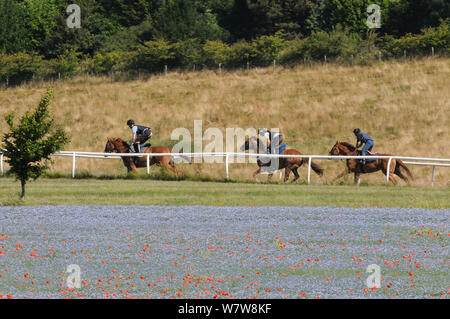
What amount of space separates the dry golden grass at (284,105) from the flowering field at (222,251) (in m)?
16.3

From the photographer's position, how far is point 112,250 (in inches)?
585

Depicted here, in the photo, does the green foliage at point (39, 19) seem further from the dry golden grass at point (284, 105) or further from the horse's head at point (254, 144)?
the horse's head at point (254, 144)

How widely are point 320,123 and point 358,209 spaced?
2744cm

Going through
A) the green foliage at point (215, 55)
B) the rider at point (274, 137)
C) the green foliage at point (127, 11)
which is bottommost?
the rider at point (274, 137)

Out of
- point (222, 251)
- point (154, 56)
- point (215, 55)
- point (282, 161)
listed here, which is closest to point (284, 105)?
point (215, 55)

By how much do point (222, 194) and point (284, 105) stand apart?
97.5 feet

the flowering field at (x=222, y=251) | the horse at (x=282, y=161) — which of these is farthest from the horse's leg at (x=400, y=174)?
the flowering field at (x=222, y=251)

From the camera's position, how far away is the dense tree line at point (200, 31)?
67062 mm

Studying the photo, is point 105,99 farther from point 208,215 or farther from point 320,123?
point 208,215

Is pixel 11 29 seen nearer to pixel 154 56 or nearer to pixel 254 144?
pixel 154 56

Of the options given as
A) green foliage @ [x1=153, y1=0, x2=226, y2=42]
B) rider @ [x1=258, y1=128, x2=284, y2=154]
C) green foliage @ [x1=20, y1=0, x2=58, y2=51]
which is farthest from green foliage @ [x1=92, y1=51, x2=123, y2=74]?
rider @ [x1=258, y1=128, x2=284, y2=154]

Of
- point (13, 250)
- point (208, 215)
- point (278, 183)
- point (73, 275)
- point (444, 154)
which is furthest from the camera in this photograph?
point (444, 154)

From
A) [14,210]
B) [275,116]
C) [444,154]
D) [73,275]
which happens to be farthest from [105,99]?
[73,275]

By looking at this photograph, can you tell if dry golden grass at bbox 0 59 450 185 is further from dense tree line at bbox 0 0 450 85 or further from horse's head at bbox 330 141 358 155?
horse's head at bbox 330 141 358 155
